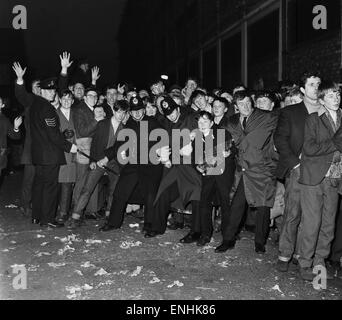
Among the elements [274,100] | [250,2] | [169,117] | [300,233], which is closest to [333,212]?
[300,233]

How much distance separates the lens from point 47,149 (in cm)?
722

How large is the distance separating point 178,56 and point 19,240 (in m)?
A: 23.2

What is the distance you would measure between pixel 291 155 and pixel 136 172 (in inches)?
108

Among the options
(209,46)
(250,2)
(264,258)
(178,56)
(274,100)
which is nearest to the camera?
(264,258)

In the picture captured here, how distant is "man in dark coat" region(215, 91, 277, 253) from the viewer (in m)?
5.82

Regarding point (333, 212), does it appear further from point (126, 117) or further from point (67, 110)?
point (67, 110)

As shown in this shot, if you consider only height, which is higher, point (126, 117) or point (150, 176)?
point (126, 117)

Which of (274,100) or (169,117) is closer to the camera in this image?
(274,100)

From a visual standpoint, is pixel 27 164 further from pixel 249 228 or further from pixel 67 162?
pixel 249 228

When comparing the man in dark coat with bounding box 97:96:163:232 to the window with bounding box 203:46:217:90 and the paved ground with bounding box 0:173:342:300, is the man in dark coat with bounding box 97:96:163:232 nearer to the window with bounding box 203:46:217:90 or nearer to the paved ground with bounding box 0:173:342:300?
the paved ground with bounding box 0:173:342:300

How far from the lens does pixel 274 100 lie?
21.1ft

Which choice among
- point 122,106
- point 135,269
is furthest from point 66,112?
point 135,269
